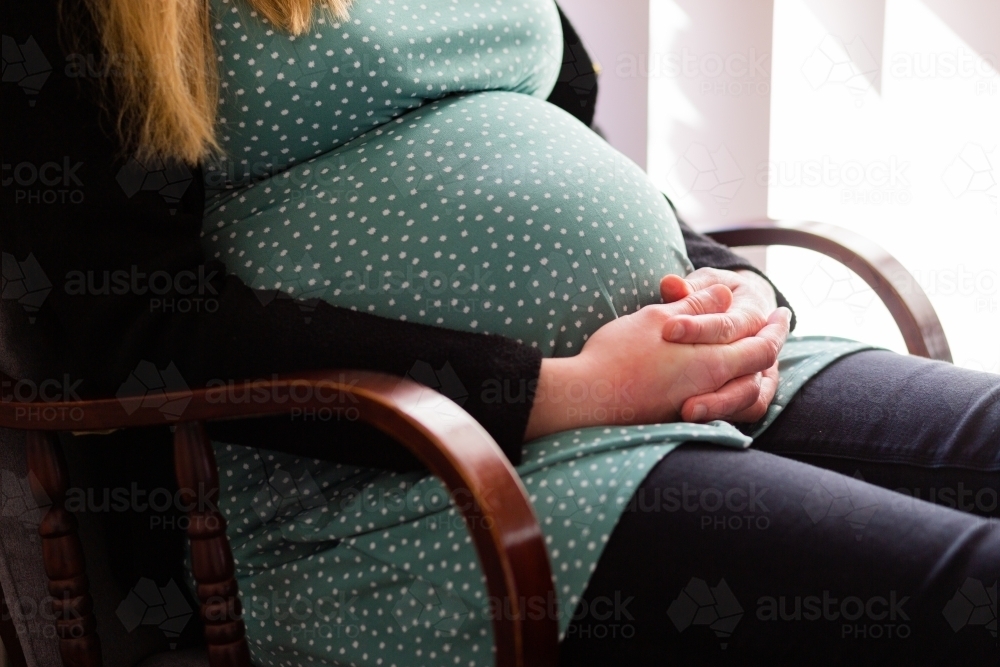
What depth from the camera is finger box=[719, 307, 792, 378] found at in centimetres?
88

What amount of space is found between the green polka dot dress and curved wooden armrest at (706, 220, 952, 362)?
294mm

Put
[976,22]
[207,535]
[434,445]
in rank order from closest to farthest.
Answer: [434,445] → [207,535] → [976,22]

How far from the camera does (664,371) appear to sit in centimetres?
85

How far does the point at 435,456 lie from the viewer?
65 cm

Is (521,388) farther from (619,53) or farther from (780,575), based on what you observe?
(619,53)

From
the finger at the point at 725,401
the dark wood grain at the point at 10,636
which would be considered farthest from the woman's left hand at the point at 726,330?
the dark wood grain at the point at 10,636

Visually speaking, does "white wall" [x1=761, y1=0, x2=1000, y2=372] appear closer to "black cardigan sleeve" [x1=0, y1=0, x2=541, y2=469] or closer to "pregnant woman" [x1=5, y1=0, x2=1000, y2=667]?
"pregnant woman" [x1=5, y1=0, x2=1000, y2=667]

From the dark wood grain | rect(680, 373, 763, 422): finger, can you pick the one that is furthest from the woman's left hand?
the dark wood grain

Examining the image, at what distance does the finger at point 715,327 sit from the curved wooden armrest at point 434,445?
0.26 metres

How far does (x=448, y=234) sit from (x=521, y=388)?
18cm

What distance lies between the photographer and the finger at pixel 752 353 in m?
0.88

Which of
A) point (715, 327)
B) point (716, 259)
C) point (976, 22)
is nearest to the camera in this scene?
point (715, 327)
